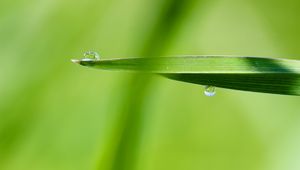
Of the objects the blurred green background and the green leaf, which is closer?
the green leaf

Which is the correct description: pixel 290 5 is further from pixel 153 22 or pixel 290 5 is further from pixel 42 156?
pixel 42 156

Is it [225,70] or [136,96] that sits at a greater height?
[136,96]

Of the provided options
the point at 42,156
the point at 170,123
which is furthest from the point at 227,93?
the point at 42,156

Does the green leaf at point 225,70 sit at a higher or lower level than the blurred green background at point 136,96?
lower

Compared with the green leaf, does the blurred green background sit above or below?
above
